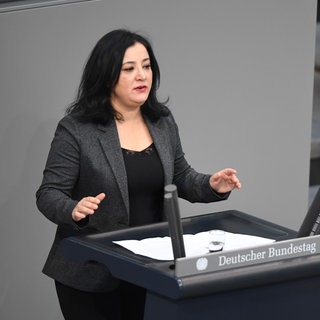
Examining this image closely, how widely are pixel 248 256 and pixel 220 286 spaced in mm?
118

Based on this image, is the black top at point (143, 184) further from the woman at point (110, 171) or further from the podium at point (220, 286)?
the podium at point (220, 286)

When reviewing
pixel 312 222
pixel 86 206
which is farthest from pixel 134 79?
pixel 312 222

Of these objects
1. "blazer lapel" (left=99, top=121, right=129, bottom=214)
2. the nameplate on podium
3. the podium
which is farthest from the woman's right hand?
the nameplate on podium

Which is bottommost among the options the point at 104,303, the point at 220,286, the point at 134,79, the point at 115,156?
the point at 104,303

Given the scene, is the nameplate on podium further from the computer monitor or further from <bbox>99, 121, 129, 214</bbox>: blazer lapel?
<bbox>99, 121, 129, 214</bbox>: blazer lapel

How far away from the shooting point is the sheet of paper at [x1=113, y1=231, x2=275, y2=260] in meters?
2.98

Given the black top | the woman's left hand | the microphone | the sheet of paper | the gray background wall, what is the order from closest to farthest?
the microphone
the sheet of paper
the woman's left hand
the black top
the gray background wall

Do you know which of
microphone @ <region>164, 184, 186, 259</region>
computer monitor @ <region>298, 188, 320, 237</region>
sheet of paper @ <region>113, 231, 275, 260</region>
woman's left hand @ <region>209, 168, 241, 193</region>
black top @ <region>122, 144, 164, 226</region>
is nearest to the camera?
microphone @ <region>164, 184, 186, 259</region>

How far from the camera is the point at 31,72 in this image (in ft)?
13.6

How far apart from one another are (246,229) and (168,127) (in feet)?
1.69

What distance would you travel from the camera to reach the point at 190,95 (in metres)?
4.44

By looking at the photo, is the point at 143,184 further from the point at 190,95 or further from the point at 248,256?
the point at 190,95

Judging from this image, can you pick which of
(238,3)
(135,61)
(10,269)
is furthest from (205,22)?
(10,269)

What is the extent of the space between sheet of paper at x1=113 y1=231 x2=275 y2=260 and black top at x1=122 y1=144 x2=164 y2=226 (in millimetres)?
312
